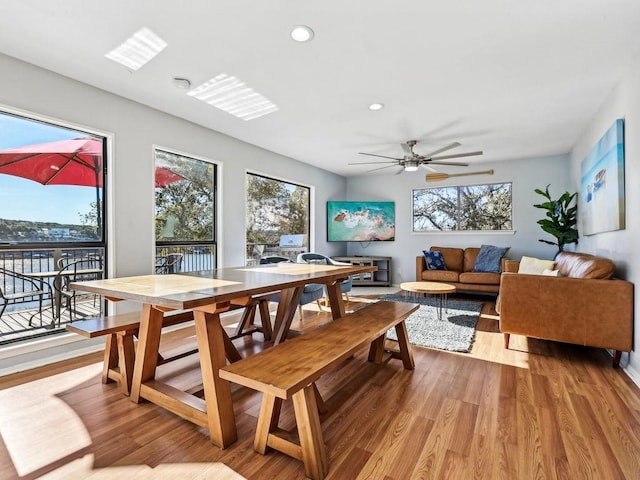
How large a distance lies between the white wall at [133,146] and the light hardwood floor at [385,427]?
130 centimetres

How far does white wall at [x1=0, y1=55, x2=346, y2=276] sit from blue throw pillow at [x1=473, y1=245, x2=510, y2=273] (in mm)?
4024

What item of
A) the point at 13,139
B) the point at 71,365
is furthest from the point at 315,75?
the point at 71,365

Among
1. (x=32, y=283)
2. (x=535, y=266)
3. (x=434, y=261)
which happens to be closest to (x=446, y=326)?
(x=535, y=266)

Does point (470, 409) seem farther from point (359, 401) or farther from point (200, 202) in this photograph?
point (200, 202)

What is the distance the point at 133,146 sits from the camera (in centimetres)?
332

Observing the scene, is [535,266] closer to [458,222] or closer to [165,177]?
[458,222]

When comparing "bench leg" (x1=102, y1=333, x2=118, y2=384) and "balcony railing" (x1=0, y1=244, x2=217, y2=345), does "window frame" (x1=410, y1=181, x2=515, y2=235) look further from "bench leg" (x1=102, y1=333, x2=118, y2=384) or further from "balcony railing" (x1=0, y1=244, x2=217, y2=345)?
"bench leg" (x1=102, y1=333, x2=118, y2=384)

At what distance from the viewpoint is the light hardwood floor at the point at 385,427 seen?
1.47m

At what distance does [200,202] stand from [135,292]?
267 centimetres

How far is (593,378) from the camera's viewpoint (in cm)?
241

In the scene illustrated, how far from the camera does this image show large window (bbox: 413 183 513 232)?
5980 millimetres

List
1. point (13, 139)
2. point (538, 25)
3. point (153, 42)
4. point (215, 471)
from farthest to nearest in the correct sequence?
point (13, 139), point (153, 42), point (538, 25), point (215, 471)

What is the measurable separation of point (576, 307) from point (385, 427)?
203 centimetres

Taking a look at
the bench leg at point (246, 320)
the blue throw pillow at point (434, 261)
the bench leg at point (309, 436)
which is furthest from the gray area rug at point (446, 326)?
the bench leg at point (309, 436)
